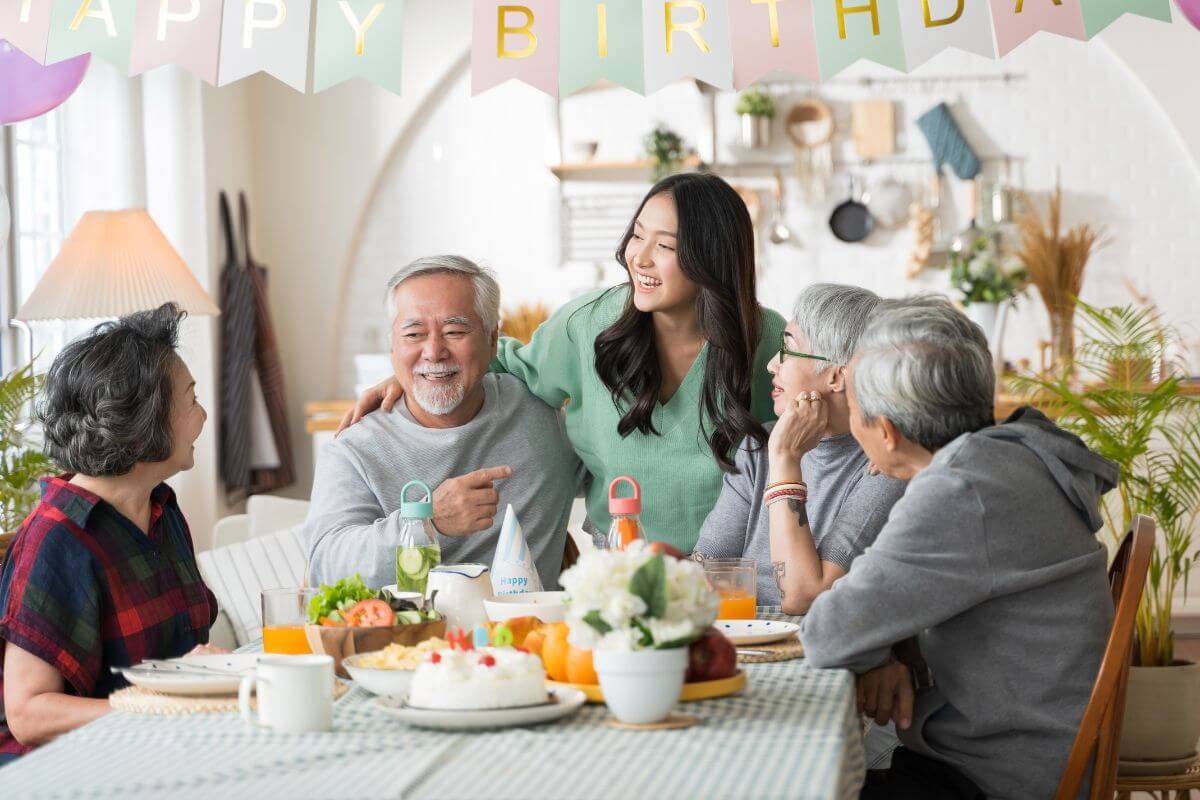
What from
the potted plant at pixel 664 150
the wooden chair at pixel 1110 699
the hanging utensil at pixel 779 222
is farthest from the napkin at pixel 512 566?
the hanging utensil at pixel 779 222

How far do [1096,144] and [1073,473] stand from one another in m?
4.89

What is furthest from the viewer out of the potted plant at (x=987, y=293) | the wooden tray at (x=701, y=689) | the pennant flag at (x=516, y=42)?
the potted plant at (x=987, y=293)

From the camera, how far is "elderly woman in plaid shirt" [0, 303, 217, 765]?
1.90m

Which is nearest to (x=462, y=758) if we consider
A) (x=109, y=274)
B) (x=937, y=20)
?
(x=937, y=20)

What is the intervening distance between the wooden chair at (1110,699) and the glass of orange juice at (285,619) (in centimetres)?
103

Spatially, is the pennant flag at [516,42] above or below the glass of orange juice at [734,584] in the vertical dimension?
above

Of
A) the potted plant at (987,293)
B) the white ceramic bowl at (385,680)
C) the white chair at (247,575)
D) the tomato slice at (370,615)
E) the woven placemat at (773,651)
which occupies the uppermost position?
the potted plant at (987,293)

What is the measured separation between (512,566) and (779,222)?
4652 mm

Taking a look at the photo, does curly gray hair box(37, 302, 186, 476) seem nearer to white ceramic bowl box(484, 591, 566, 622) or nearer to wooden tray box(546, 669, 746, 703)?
white ceramic bowl box(484, 591, 566, 622)

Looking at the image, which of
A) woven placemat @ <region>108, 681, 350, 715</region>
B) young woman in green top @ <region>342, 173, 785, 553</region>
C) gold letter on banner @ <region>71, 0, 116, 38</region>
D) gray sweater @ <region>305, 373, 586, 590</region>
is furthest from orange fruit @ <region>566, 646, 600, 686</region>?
gold letter on banner @ <region>71, 0, 116, 38</region>

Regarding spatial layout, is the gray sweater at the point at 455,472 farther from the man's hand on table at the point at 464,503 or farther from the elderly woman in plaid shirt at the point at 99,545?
the elderly woman in plaid shirt at the point at 99,545

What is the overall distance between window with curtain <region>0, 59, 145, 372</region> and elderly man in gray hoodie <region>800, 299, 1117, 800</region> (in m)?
3.60

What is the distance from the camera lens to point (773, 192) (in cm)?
651

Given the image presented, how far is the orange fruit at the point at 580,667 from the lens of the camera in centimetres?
158
